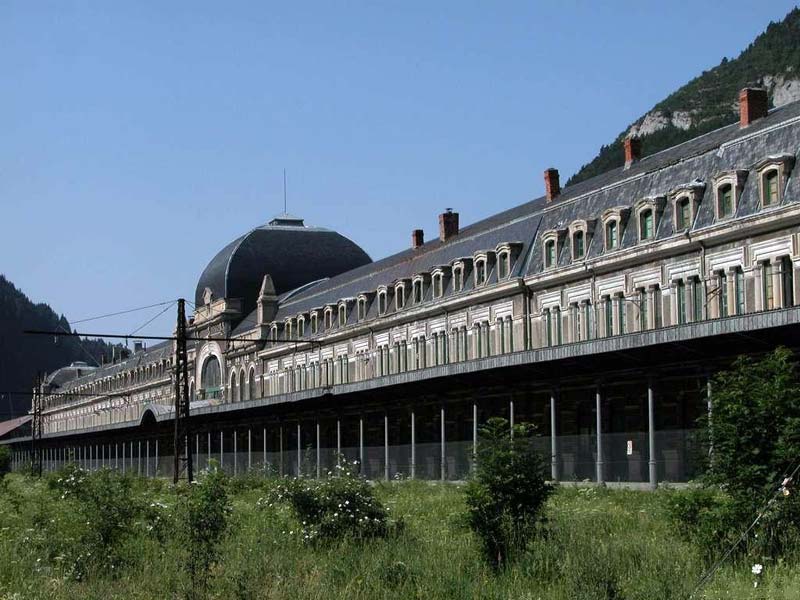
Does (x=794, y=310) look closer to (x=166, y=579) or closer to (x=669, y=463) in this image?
(x=669, y=463)

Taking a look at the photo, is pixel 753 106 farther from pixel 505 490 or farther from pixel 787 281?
pixel 505 490

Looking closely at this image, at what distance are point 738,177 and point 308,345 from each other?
45.5 m

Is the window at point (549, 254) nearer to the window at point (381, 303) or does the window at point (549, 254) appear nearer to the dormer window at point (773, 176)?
the dormer window at point (773, 176)

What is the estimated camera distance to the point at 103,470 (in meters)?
30.5

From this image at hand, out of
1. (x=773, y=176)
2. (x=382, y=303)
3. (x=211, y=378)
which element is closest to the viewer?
(x=773, y=176)

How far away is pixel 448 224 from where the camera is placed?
8062cm

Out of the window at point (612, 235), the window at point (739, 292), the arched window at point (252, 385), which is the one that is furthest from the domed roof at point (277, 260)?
the window at point (739, 292)

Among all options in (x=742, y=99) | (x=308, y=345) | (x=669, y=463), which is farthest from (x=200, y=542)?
(x=308, y=345)

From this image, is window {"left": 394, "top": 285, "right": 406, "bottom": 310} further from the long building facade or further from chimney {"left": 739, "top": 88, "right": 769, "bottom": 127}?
chimney {"left": 739, "top": 88, "right": 769, "bottom": 127}

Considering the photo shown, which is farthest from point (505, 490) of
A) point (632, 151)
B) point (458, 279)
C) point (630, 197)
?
point (458, 279)

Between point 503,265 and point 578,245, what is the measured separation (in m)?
6.64

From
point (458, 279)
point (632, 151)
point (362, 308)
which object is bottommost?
point (362, 308)

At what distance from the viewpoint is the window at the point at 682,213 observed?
50594 millimetres

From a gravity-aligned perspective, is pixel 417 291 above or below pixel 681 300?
above
